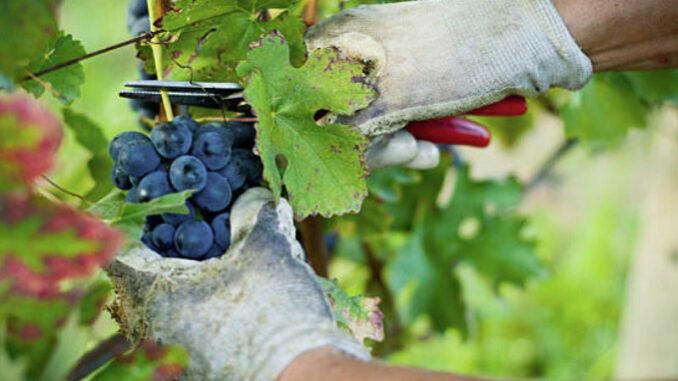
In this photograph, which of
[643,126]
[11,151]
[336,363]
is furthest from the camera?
[643,126]

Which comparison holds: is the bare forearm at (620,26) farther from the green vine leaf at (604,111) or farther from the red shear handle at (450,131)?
the green vine leaf at (604,111)

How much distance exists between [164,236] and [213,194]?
0.23 feet

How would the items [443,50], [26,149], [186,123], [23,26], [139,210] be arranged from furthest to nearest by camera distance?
[443,50], [186,123], [139,210], [23,26], [26,149]

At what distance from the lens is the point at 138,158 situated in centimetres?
79

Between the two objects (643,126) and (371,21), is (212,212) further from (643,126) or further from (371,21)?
(643,126)

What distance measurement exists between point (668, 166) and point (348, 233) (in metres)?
1.39

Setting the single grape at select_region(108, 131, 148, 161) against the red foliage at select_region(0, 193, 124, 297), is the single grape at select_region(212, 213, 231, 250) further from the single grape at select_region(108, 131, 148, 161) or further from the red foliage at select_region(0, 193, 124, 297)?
the red foliage at select_region(0, 193, 124, 297)

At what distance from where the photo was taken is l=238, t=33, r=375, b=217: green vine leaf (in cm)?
84

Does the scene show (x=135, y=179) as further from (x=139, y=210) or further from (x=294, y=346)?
(x=294, y=346)

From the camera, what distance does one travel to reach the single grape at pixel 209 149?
0.81 m

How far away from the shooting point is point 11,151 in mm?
455

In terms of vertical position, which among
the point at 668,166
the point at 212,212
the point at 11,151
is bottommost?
the point at 668,166

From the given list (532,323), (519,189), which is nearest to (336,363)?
(519,189)

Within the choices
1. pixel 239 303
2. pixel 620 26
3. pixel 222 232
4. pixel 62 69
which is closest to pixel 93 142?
pixel 62 69
